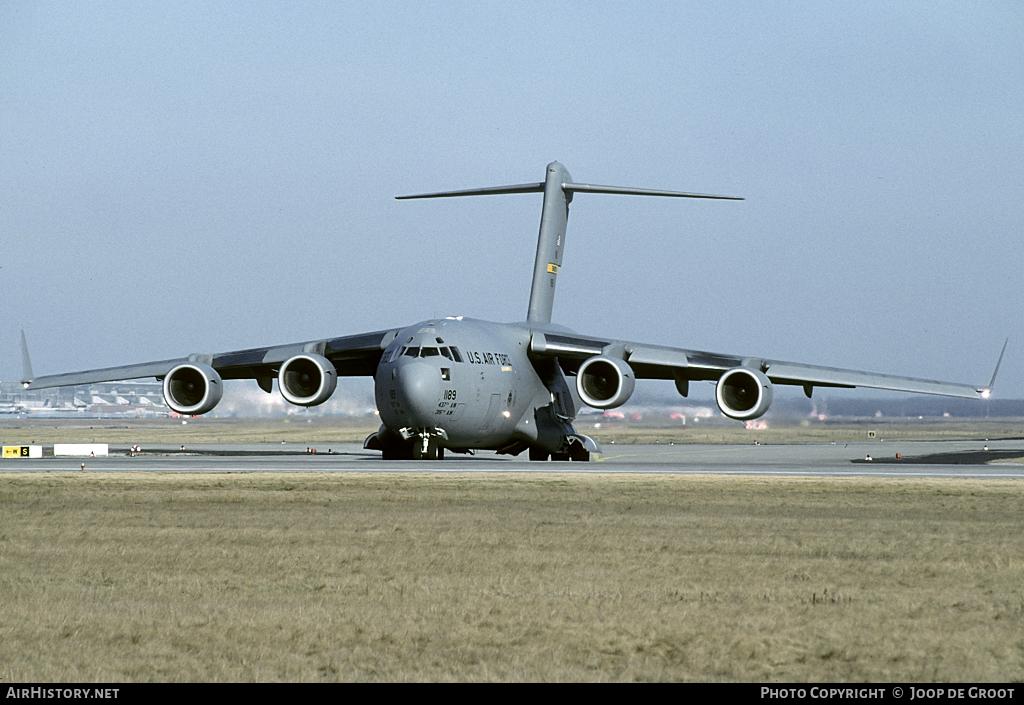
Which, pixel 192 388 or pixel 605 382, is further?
pixel 192 388

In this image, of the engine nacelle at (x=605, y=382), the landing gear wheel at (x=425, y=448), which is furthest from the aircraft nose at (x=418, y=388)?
the engine nacelle at (x=605, y=382)

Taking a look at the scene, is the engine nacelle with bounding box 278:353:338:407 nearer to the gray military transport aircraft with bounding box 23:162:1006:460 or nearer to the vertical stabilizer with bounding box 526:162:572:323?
the gray military transport aircraft with bounding box 23:162:1006:460

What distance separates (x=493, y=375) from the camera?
28.3 m

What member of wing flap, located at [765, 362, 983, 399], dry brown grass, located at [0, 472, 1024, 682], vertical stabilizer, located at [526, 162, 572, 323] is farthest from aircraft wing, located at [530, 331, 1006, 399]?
dry brown grass, located at [0, 472, 1024, 682]

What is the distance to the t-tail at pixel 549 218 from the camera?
34.9 metres

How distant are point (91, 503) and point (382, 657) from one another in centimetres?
1106

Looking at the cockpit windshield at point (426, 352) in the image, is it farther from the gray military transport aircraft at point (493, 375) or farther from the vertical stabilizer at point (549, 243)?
the vertical stabilizer at point (549, 243)

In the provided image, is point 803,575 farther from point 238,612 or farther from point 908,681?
point 238,612

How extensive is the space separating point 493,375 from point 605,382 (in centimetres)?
281

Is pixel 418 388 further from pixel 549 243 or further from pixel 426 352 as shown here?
pixel 549 243

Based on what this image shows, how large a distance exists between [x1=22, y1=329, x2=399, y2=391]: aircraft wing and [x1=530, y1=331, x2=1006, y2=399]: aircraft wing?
458 centimetres

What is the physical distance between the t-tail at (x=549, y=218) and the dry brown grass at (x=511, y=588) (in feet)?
59.6

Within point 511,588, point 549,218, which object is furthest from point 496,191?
point 511,588
